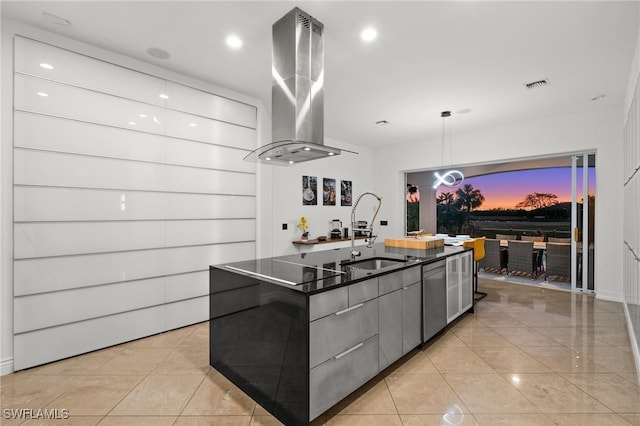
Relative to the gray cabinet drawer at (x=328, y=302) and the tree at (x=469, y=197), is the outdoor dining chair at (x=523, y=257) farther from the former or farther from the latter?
the gray cabinet drawer at (x=328, y=302)

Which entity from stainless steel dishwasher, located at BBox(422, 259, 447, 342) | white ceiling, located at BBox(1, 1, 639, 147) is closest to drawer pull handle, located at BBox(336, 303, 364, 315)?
stainless steel dishwasher, located at BBox(422, 259, 447, 342)

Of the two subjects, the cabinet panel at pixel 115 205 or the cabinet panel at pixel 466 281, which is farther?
the cabinet panel at pixel 466 281

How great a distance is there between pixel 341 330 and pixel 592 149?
16.6 feet

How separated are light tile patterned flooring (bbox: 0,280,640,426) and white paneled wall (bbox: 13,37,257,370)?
395 millimetres

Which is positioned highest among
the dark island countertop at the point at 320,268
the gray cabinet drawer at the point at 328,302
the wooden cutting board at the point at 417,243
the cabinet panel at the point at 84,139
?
the cabinet panel at the point at 84,139

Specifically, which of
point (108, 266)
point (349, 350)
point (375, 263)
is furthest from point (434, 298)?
point (108, 266)

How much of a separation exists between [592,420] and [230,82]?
172 inches

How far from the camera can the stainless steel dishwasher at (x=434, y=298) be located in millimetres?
2732

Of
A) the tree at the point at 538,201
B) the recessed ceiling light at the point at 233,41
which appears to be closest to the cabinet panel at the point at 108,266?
the recessed ceiling light at the point at 233,41

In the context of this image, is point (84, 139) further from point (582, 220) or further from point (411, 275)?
point (582, 220)

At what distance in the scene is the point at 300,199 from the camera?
5688 mm

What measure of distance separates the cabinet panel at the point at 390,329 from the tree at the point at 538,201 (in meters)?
5.47

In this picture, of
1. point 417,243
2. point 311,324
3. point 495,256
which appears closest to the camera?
point 311,324

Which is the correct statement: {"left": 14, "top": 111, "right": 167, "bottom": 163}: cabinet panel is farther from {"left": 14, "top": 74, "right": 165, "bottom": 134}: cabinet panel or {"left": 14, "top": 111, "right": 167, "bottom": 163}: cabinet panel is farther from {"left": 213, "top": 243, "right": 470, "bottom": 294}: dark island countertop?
{"left": 213, "top": 243, "right": 470, "bottom": 294}: dark island countertop
